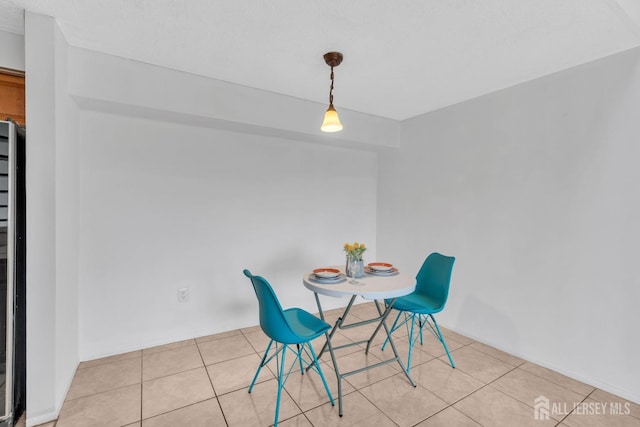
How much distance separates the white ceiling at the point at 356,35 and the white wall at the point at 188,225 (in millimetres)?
735

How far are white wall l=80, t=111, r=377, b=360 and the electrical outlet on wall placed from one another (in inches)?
1.6

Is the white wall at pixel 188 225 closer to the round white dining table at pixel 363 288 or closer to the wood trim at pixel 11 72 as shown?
the wood trim at pixel 11 72

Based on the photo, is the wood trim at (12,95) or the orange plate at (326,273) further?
the orange plate at (326,273)

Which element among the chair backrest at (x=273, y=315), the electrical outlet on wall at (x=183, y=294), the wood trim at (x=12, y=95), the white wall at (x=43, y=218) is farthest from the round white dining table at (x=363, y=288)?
the wood trim at (x=12, y=95)

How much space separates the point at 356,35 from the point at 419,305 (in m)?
2.03

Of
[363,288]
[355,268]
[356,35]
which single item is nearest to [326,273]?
[355,268]

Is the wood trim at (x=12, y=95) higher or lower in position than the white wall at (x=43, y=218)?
higher

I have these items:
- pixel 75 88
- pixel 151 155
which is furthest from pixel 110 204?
pixel 75 88

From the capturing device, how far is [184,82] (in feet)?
8.13

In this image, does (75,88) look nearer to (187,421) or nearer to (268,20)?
(268,20)

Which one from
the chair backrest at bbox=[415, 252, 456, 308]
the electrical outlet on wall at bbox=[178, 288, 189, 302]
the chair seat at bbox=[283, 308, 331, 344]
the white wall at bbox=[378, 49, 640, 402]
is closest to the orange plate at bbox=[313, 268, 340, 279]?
the chair seat at bbox=[283, 308, 331, 344]

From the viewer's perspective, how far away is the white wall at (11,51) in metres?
1.94

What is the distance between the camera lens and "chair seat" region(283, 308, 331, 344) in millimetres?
1912

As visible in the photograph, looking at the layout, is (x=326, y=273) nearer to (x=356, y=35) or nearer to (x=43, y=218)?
(x=356, y=35)
